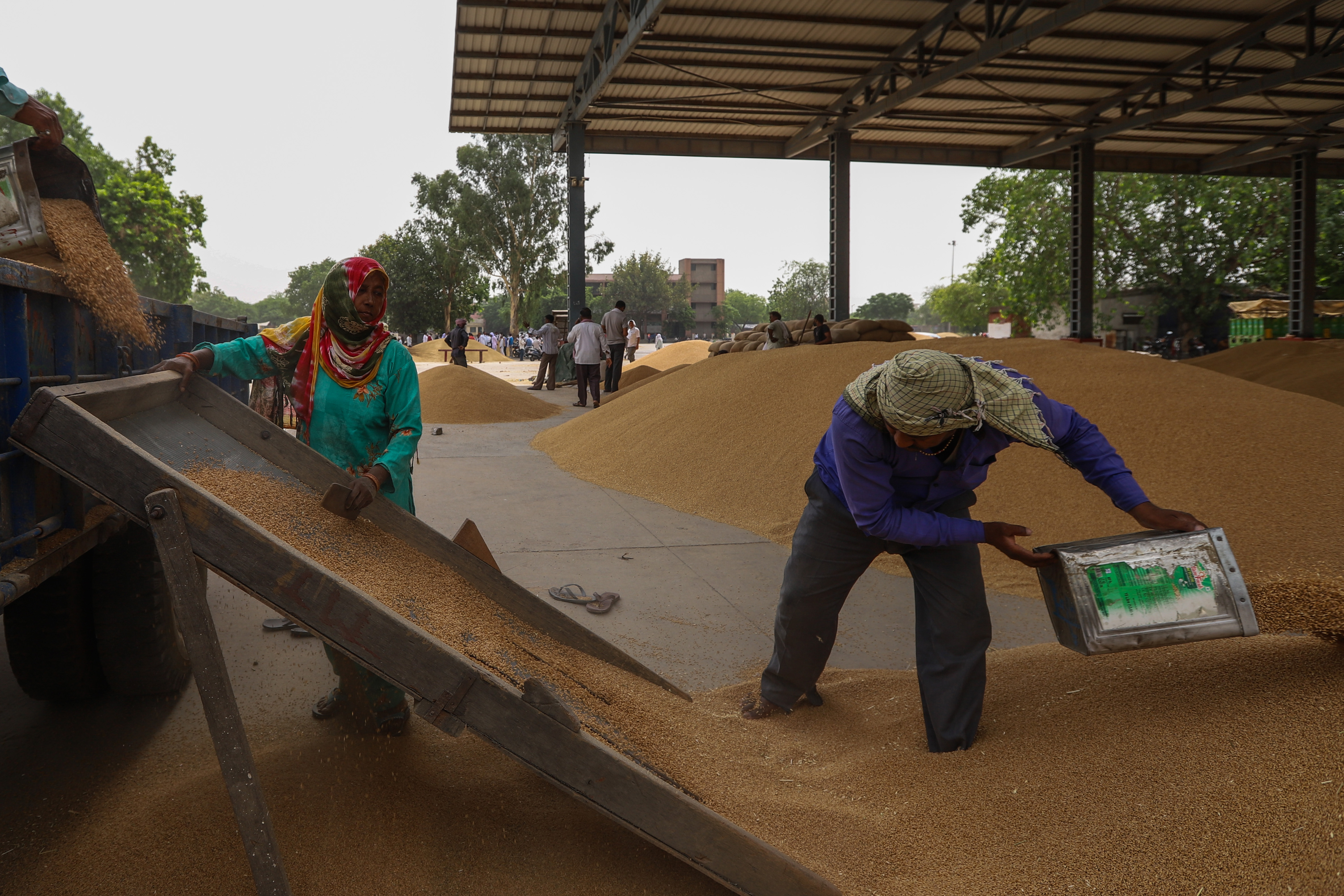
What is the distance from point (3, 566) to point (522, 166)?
40.7m

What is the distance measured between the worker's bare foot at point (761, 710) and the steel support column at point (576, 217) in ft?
43.0

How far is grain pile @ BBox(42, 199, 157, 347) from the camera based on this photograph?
8.68ft

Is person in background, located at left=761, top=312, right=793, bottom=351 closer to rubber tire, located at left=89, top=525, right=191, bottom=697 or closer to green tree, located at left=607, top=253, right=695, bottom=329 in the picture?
rubber tire, located at left=89, top=525, right=191, bottom=697

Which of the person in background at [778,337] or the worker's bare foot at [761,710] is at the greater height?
the person in background at [778,337]

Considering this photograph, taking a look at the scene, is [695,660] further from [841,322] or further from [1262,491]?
[841,322]

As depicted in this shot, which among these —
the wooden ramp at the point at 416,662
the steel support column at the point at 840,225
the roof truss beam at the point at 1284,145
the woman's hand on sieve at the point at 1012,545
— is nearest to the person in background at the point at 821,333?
the steel support column at the point at 840,225

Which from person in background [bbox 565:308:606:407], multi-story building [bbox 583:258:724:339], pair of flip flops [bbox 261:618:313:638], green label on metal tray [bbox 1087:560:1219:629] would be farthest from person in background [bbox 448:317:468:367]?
multi-story building [bbox 583:258:724:339]

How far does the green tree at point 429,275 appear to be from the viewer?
40.5 m

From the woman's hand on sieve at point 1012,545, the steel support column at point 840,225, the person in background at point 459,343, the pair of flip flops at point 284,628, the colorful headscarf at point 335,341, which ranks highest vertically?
the steel support column at point 840,225

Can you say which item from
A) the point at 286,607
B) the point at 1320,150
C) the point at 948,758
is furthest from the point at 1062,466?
the point at 1320,150

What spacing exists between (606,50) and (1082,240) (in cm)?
970

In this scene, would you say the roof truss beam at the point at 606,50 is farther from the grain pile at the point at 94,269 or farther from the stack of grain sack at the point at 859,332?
the grain pile at the point at 94,269

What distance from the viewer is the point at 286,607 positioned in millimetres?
1823

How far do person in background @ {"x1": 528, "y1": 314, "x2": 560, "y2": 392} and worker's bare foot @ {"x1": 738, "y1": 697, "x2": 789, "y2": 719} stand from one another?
1521 centimetres
